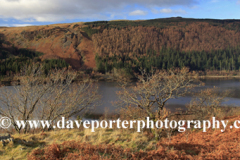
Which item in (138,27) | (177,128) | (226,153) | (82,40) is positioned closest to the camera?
(226,153)

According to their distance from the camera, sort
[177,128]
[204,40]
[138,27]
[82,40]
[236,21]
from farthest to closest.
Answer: [236,21]
[138,27]
[204,40]
[82,40]
[177,128]

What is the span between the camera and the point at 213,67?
91938mm

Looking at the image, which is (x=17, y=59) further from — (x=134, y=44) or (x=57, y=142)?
(x=134, y=44)

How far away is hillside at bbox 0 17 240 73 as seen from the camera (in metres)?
93.9

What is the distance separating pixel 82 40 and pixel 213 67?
250 feet

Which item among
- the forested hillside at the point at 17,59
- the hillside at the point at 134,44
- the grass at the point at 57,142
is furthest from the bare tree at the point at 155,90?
the hillside at the point at 134,44

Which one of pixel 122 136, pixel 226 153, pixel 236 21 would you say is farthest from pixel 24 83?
pixel 236 21

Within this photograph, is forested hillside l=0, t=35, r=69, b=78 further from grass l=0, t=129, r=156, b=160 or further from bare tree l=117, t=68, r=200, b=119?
grass l=0, t=129, r=156, b=160

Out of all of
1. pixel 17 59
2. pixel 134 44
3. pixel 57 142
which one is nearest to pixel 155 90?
pixel 57 142

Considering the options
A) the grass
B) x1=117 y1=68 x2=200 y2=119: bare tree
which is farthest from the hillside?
the grass

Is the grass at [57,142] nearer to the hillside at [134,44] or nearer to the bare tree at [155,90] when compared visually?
the bare tree at [155,90]

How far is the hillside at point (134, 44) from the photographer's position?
9394 cm

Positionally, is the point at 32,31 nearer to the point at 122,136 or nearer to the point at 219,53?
the point at 219,53

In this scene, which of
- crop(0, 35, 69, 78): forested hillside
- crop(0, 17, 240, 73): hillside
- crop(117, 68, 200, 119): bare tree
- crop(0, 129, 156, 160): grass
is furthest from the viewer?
crop(0, 17, 240, 73): hillside
